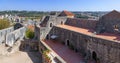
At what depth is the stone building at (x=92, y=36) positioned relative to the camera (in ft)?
47.1

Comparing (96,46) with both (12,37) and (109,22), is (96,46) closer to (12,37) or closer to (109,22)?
(109,22)

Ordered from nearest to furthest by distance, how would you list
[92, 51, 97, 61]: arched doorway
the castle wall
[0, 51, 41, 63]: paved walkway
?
[92, 51, 97, 61]: arched doorway
the castle wall
[0, 51, 41, 63]: paved walkway

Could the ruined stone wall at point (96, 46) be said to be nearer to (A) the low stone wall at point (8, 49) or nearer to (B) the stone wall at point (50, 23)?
(B) the stone wall at point (50, 23)

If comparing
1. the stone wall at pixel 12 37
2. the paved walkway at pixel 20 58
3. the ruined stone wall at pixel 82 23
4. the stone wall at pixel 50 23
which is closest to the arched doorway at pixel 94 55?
the ruined stone wall at pixel 82 23

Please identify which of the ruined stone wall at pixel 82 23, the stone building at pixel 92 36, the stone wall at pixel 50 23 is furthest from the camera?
the stone wall at pixel 50 23

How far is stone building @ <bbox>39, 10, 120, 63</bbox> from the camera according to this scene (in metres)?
14.3

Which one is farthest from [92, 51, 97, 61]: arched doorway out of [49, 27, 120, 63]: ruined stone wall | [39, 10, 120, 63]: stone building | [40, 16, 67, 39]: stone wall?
[40, 16, 67, 39]: stone wall

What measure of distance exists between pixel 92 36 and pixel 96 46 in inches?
38.3

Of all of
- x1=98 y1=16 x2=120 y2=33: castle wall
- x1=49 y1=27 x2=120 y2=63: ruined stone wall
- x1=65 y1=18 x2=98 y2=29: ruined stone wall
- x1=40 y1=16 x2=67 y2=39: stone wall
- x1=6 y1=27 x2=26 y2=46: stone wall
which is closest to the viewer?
x1=49 y1=27 x2=120 y2=63: ruined stone wall

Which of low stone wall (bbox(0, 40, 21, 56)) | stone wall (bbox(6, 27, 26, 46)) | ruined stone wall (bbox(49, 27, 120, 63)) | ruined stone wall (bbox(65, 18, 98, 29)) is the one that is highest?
ruined stone wall (bbox(65, 18, 98, 29))

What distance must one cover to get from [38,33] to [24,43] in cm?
225

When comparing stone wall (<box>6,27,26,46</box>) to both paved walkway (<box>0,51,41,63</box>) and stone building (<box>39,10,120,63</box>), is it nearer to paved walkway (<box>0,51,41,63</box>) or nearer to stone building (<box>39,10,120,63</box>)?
paved walkway (<box>0,51,41,63</box>)

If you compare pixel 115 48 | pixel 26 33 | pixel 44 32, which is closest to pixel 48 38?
pixel 44 32

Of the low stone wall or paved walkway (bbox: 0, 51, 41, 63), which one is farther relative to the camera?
the low stone wall
